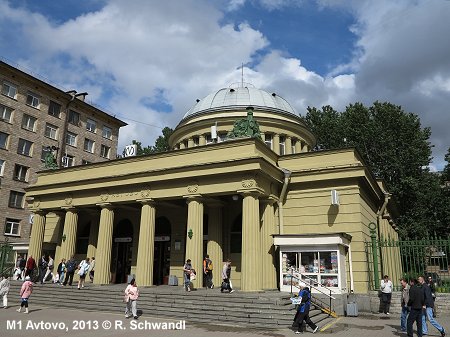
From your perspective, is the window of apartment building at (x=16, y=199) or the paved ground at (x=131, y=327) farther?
the window of apartment building at (x=16, y=199)

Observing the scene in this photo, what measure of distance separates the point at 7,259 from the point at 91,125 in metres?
23.2

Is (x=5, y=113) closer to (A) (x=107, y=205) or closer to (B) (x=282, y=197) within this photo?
(A) (x=107, y=205)

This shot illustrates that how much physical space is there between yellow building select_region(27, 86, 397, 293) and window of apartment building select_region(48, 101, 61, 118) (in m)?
20.4

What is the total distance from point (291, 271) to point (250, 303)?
3.09 metres

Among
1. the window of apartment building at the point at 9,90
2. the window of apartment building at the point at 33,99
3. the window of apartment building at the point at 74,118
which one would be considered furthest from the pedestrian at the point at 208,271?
the window of apartment building at the point at 74,118

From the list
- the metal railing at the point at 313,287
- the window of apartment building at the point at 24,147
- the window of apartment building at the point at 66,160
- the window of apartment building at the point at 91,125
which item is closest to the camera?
the metal railing at the point at 313,287

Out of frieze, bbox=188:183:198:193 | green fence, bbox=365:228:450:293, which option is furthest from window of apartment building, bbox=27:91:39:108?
green fence, bbox=365:228:450:293

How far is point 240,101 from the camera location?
90.7ft

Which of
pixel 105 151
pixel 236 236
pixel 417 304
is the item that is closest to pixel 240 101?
pixel 236 236

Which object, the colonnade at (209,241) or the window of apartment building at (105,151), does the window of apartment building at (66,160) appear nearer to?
the window of apartment building at (105,151)

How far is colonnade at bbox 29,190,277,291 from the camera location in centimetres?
1576

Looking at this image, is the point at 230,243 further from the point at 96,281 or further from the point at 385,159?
the point at 385,159

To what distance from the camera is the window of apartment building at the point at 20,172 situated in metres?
37.6

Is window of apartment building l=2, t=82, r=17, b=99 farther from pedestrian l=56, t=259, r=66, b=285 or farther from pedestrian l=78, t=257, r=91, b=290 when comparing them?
pedestrian l=78, t=257, r=91, b=290
